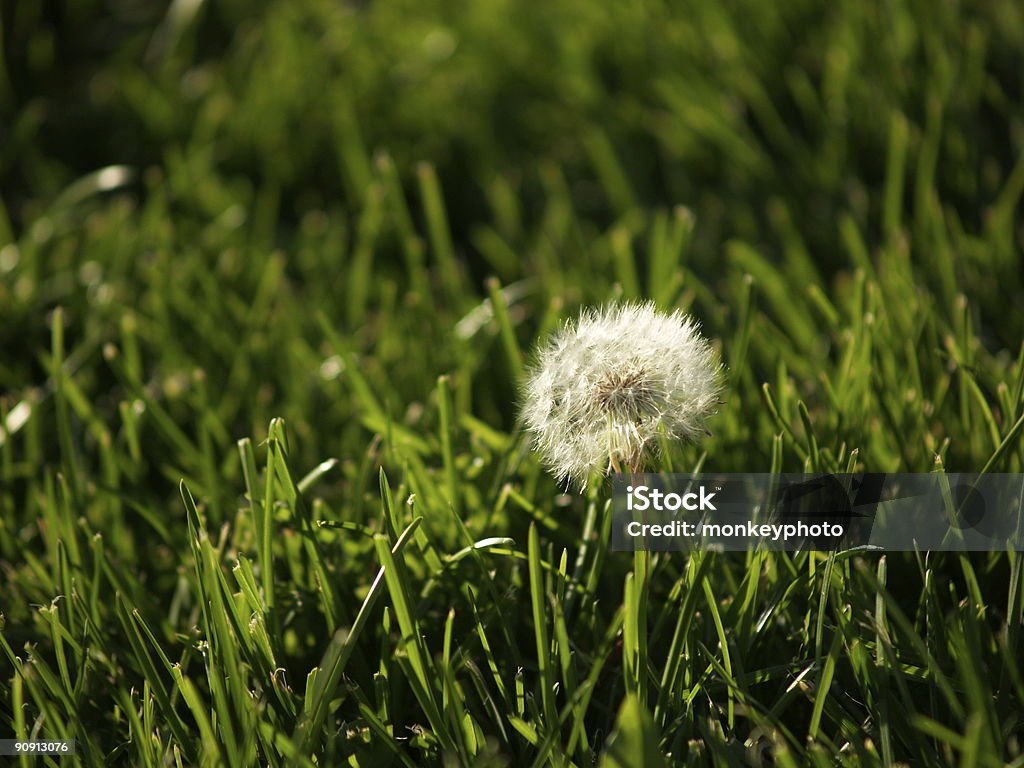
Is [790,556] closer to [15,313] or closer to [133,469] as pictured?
[133,469]

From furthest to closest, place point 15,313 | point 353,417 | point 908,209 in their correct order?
1. point 908,209
2. point 15,313
3. point 353,417

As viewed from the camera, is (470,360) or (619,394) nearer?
(619,394)

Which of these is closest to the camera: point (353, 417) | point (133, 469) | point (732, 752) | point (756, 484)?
point (732, 752)

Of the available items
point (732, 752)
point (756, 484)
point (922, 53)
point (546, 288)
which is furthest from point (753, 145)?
point (732, 752)

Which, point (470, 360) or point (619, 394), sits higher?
point (470, 360)
